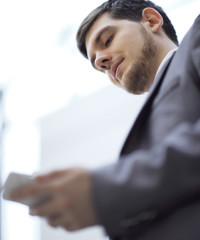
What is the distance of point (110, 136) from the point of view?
14.8 ft

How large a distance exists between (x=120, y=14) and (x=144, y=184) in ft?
3.52

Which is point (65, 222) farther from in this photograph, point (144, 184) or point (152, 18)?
point (152, 18)

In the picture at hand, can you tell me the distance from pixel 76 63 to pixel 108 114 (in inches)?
30.8

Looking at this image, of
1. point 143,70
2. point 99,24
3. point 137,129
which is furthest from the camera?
point 99,24

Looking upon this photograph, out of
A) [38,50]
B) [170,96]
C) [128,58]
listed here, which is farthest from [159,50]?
[38,50]

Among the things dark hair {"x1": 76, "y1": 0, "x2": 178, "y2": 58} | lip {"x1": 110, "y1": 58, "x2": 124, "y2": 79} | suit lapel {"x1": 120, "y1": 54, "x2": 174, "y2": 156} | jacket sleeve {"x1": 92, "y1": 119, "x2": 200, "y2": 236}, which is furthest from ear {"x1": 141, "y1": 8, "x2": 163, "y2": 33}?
jacket sleeve {"x1": 92, "y1": 119, "x2": 200, "y2": 236}

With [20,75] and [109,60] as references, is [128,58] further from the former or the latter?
[20,75]

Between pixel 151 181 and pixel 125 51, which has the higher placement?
pixel 151 181

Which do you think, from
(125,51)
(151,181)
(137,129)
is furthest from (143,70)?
(151,181)

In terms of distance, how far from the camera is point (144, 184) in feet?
1.97

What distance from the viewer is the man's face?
1.36 metres

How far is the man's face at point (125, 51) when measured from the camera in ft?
4.45

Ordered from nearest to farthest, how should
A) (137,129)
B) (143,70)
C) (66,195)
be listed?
(66,195)
(137,129)
(143,70)

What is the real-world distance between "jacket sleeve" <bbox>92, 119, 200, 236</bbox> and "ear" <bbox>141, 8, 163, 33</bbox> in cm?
98
